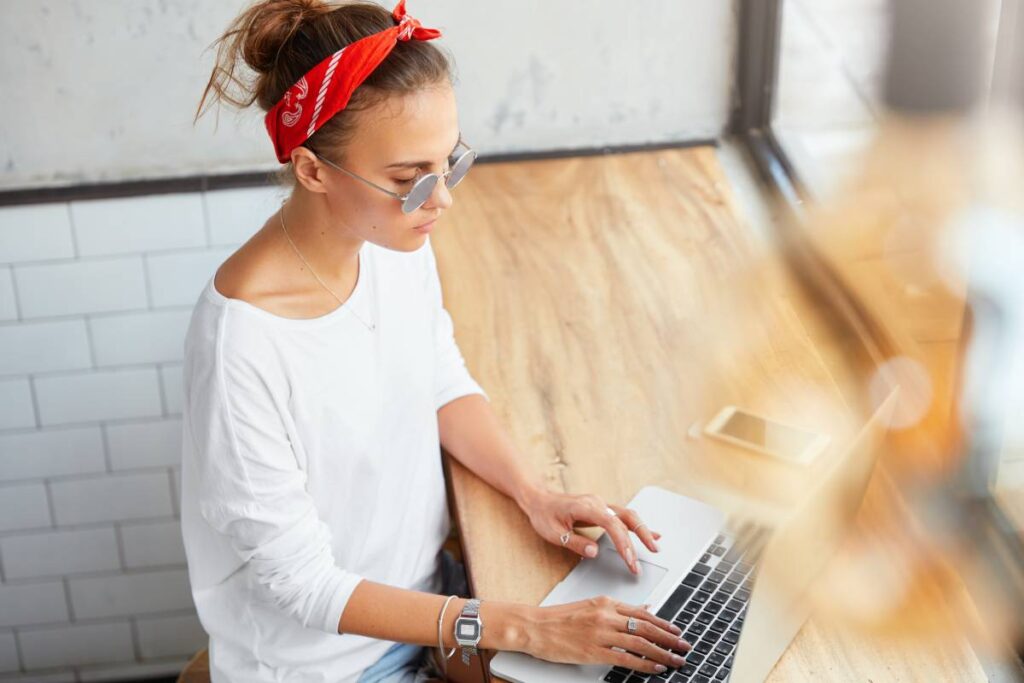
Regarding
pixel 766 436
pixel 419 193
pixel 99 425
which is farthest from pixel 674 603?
pixel 99 425

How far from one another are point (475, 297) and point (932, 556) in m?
0.94

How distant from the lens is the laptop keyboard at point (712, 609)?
1297mm

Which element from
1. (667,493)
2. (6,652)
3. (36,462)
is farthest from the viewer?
(6,652)

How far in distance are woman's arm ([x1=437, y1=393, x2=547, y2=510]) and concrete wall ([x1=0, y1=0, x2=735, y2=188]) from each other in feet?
3.18

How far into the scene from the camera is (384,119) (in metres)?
1.40

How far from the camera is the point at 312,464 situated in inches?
60.1

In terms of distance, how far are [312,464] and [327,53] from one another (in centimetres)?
53

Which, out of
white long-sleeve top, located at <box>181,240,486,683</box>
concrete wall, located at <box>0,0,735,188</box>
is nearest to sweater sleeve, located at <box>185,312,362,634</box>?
white long-sleeve top, located at <box>181,240,486,683</box>

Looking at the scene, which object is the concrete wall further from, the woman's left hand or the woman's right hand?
the woman's right hand

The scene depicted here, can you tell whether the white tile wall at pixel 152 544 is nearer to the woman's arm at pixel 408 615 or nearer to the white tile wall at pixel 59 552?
the white tile wall at pixel 59 552

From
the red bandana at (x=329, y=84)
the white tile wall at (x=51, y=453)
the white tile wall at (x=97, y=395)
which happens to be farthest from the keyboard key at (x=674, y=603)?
the white tile wall at (x=51, y=453)

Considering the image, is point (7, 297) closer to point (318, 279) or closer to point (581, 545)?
point (318, 279)

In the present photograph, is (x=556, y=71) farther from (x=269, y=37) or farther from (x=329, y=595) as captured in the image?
(x=329, y=595)

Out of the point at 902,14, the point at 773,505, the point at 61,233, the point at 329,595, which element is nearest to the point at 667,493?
the point at 773,505
